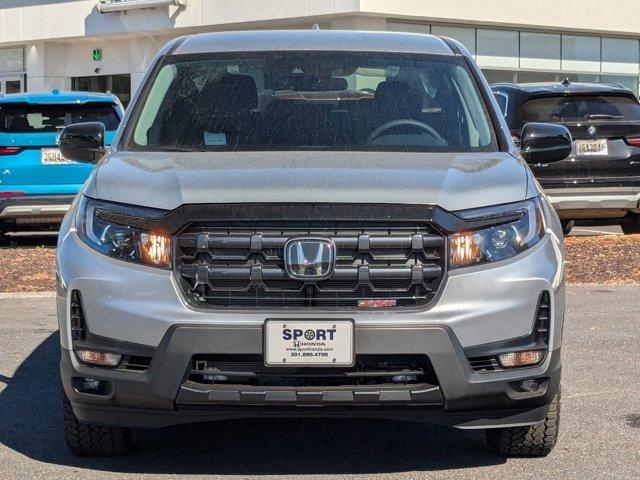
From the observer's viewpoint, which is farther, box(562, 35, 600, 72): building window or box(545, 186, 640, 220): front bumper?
box(562, 35, 600, 72): building window

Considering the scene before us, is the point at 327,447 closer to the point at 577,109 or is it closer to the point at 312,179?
the point at 312,179

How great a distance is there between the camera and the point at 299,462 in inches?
208

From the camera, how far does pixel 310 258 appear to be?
4.66m

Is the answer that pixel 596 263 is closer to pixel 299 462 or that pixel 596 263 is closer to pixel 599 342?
pixel 599 342

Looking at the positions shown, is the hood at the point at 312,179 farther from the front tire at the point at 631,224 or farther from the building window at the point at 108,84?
the building window at the point at 108,84

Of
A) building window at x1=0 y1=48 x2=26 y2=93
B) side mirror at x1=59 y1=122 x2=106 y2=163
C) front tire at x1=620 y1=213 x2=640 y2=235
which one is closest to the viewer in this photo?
side mirror at x1=59 y1=122 x2=106 y2=163

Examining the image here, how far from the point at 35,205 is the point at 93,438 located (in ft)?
28.5

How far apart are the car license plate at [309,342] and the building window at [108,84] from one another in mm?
34513

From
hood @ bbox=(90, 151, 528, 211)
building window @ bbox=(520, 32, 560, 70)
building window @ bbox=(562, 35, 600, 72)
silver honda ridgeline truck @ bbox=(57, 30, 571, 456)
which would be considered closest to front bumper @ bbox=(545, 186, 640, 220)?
hood @ bbox=(90, 151, 528, 211)

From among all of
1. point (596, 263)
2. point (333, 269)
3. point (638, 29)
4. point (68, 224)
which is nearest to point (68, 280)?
point (68, 224)

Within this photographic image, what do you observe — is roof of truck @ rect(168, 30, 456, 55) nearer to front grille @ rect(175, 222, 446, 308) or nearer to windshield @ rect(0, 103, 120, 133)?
front grille @ rect(175, 222, 446, 308)

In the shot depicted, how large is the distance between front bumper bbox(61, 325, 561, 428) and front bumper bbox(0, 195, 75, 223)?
29.3 feet

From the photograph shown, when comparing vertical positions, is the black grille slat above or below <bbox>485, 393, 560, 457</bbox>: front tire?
above

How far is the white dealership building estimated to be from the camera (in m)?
33.2
